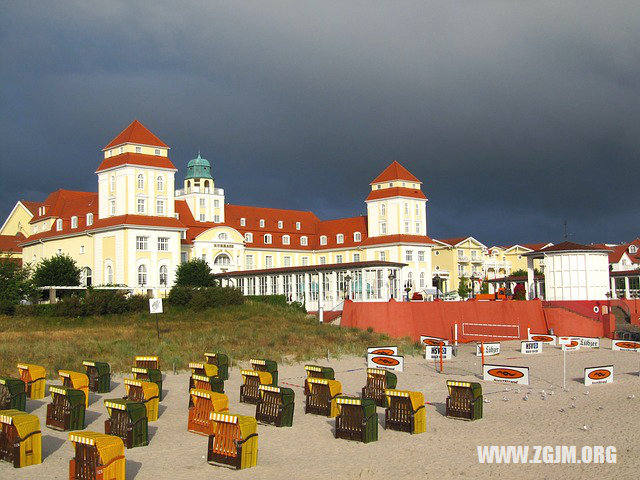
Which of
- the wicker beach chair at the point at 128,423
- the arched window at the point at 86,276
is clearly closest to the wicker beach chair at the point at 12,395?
the wicker beach chair at the point at 128,423

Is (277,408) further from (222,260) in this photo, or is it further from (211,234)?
(222,260)

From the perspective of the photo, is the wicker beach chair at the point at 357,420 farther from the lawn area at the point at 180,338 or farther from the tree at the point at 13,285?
the tree at the point at 13,285

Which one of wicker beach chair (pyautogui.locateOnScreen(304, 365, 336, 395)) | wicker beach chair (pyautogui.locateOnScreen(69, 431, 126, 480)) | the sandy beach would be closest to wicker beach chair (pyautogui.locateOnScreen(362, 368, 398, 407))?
wicker beach chair (pyautogui.locateOnScreen(304, 365, 336, 395))

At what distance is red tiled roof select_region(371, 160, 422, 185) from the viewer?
8062cm

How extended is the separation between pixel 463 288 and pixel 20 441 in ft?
272

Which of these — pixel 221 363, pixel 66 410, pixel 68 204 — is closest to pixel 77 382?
pixel 66 410

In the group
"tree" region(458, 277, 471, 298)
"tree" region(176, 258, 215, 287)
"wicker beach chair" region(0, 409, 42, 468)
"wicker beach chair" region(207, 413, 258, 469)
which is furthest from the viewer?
"tree" region(458, 277, 471, 298)

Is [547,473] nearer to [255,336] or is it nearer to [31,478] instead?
[31,478]

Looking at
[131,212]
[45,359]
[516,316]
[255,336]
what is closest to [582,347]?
[516,316]

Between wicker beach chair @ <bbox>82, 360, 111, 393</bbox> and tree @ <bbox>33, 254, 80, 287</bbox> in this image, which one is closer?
wicker beach chair @ <bbox>82, 360, 111, 393</bbox>

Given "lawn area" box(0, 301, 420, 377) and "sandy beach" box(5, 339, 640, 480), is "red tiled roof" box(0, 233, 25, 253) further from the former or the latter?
"sandy beach" box(5, 339, 640, 480)

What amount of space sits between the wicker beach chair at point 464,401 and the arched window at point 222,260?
53658 millimetres

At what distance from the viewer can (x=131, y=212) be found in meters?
63.9

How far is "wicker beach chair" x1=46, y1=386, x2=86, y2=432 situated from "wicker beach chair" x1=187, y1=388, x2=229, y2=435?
102 inches
